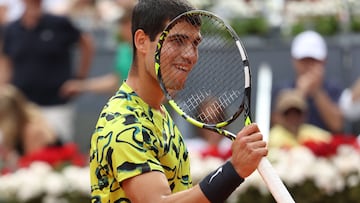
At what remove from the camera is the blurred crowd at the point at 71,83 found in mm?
10055

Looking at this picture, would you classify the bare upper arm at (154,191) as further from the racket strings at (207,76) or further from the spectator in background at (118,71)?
the spectator in background at (118,71)

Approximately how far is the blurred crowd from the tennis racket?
14.6 feet

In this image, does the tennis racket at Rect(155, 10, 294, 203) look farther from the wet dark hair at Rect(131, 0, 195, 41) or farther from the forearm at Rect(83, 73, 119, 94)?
the forearm at Rect(83, 73, 119, 94)

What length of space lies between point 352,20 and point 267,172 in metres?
7.66

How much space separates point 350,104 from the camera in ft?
34.6

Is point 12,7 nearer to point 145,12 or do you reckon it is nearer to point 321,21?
point 321,21

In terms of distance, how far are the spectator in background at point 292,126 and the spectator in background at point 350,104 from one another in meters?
0.56

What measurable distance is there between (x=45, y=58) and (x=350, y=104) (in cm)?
290

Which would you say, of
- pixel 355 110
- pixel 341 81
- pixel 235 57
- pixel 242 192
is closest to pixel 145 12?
pixel 235 57

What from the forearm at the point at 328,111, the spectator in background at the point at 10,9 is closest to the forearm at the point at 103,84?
the spectator in background at the point at 10,9

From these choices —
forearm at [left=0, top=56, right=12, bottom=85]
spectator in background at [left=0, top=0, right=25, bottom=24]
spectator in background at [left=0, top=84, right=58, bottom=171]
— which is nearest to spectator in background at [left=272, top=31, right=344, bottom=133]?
spectator in background at [left=0, top=84, right=58, bottom=171]

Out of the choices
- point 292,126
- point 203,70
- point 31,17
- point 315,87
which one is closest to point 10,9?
point 31,17

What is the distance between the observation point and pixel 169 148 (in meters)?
4.36

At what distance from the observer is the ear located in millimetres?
4367
